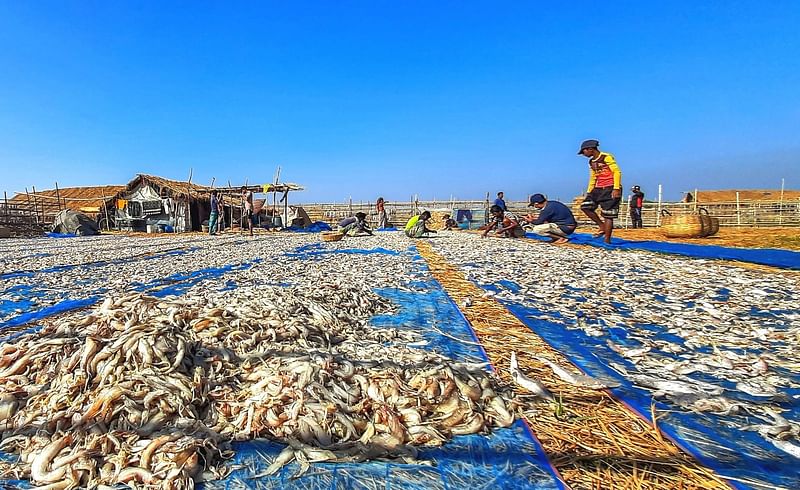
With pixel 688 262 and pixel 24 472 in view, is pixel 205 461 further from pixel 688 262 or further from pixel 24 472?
pixel 688 262

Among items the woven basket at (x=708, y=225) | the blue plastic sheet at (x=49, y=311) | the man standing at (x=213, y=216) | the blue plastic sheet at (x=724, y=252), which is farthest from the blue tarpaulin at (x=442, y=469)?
the man standing at (x=213, y=216)

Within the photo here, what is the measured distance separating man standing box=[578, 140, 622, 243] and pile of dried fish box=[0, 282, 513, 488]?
8.94m

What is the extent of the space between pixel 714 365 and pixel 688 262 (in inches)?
227

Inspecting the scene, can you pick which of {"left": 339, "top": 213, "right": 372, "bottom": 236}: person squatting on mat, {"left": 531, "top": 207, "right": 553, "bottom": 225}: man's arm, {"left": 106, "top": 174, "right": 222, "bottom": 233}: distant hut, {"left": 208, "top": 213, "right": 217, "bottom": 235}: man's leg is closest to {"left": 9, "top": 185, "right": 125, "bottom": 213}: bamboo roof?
{"left": 106, "top": 174, "right": 222, "bottom": 233}: distant hut

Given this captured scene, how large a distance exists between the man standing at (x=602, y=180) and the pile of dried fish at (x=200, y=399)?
8937 mm

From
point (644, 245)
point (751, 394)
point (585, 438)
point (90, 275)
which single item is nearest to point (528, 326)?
point (751, 394)

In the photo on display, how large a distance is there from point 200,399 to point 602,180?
33.8 ft

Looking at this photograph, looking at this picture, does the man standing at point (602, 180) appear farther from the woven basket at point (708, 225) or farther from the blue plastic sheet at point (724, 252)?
the woven basket at point (708, 225)

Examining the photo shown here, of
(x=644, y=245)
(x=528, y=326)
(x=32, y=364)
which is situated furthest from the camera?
(x=644, y=245)

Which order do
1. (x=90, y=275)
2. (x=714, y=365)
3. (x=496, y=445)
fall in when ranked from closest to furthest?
(x=496, y=445)
(x=714, y=365)
(x=90, y=275)

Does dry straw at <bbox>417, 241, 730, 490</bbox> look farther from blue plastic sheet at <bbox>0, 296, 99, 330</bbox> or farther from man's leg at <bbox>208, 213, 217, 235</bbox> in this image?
man's leg at <bbox>208, 213, 217, 235</bbox>

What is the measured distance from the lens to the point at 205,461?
5.30ft

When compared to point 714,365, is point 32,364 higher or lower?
higher

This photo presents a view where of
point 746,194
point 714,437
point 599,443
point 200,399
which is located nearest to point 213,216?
point 200,399
